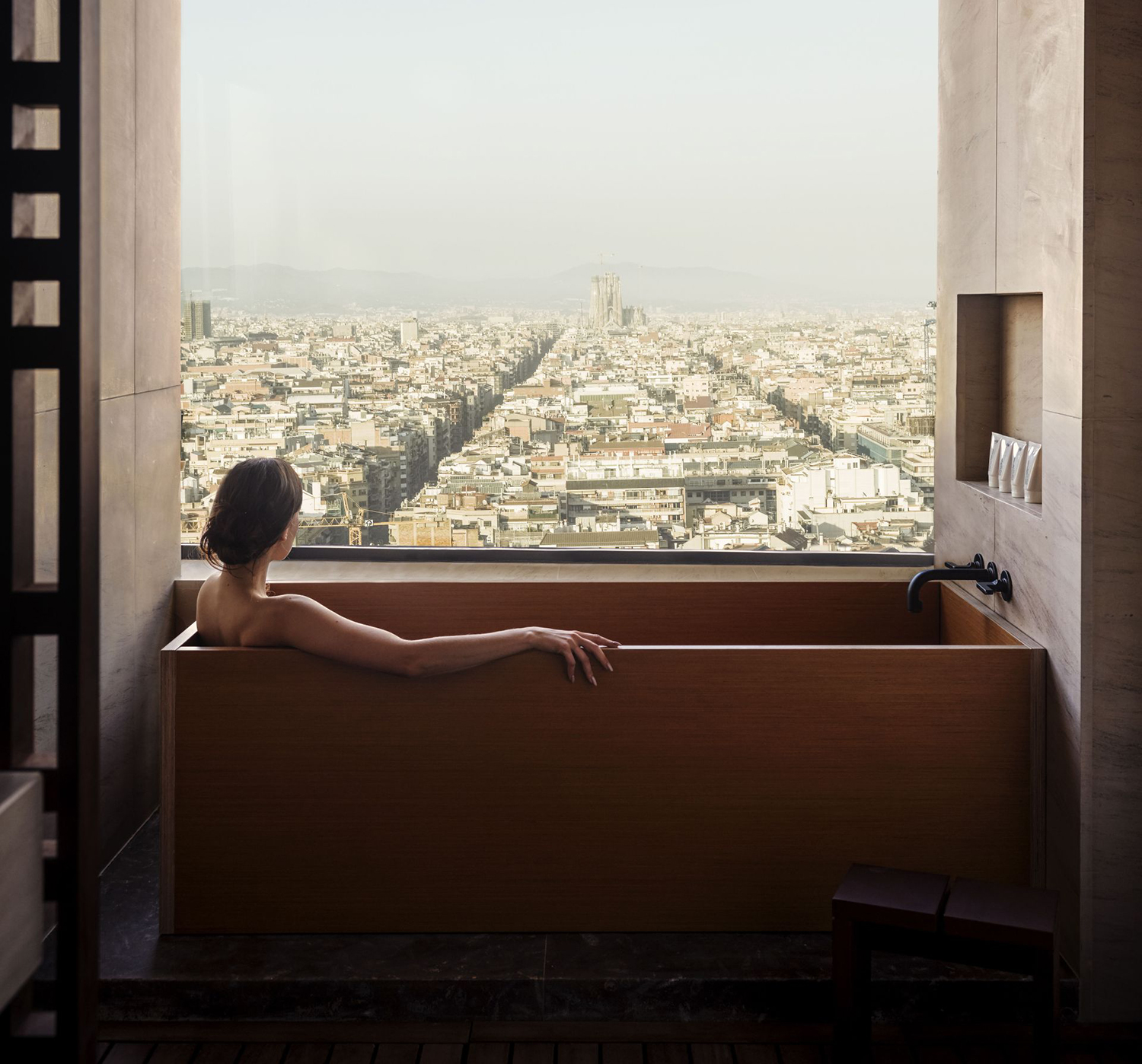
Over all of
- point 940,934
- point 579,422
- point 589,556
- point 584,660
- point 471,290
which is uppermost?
point 471,290

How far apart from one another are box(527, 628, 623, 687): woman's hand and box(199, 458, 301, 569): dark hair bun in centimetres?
60

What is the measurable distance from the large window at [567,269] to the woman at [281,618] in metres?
1.34

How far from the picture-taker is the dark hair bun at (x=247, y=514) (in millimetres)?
2340

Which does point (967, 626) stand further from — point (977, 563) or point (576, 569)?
point (576, 569)

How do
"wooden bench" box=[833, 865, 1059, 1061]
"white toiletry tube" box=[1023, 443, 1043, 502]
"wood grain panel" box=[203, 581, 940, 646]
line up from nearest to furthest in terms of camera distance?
1. "wooden bench" box=[833, 865, 1059, 1061]
2. "white toiletry tube" box=[1023, 443, 1043, 502]
3. "wood grain panel" box=[203, 581, 940, 646]

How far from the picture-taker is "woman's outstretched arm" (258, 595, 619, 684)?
89.0 inches

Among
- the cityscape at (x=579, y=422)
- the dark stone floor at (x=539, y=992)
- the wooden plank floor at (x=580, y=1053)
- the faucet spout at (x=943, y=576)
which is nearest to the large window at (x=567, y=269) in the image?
the cityscape at (x=579, y=422)

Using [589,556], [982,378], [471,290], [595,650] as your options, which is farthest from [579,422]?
[595,650]

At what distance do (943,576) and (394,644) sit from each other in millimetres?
1316

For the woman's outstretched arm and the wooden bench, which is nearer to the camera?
the wooden bench

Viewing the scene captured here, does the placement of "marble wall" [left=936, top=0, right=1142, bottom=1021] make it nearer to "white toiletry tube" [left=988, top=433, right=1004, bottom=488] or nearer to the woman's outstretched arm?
"white toiletry tube" [left=988, top=433, right=1004, bottom=488]

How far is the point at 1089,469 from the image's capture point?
210 centimetres

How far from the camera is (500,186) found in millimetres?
3680

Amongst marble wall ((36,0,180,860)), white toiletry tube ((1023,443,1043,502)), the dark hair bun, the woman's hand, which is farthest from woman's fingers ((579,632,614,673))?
marble wall ((36,0,180,860))
